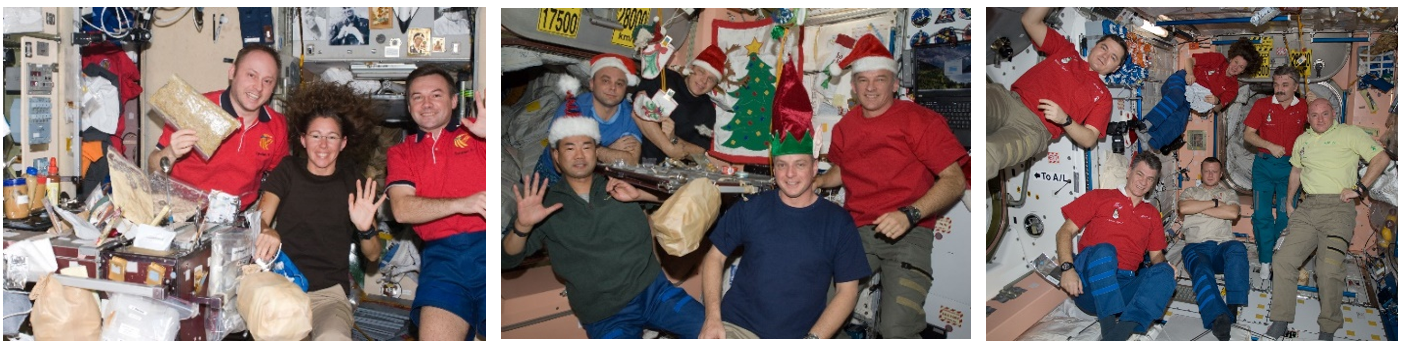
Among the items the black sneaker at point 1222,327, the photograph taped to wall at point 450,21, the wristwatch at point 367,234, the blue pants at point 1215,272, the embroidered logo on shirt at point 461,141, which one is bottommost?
the black sneaker at point 1222,327

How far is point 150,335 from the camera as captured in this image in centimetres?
312

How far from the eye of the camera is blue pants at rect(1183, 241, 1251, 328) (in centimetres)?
334

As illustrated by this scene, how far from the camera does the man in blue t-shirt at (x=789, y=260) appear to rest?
328 cm

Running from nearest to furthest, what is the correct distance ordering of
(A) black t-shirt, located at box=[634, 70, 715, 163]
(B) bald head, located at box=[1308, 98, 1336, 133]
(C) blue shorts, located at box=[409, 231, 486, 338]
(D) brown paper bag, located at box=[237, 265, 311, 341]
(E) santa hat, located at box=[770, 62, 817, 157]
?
(D) brown paper bag, located at box=[237, 265, 311, 341] → (B) bald head, located at box=[1308, 98, 1336, 133] → (C) blue shorts, located at box=[409, 231, 486, 338] → (E) santa hat, located at box=[770, 62, 817, 157] → (A) black t-shirt, located at box=[634, 70, 715, 163]

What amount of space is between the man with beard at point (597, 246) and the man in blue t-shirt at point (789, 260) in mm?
176

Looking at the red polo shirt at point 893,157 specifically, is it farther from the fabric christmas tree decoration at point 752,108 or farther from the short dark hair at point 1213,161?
the short dark hair at point 1213,161

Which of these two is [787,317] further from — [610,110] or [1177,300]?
[1177,300]

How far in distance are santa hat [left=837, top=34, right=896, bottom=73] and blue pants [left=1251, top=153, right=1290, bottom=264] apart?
4.45 feet

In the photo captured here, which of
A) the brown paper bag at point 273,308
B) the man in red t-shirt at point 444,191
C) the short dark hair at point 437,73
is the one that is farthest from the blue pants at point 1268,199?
the brown paper bag at point 273,308

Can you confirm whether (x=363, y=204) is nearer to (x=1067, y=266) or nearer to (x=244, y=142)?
(x=244, y=142)

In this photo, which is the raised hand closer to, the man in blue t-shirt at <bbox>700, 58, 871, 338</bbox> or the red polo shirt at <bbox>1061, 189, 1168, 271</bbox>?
the man in blue t-shirt at <bbox>700, 58, 871, 338</bbox>

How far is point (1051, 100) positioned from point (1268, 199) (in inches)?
33.6

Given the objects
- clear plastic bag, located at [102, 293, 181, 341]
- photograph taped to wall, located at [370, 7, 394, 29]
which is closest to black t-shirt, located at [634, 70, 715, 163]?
photograph taped to wall, located at [370, 7, 394, 29]

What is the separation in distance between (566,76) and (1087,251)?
2.09 metres
